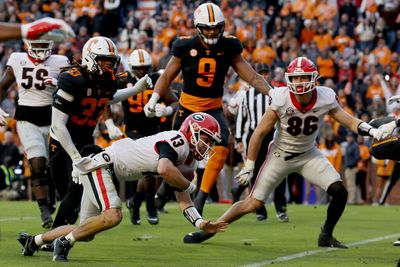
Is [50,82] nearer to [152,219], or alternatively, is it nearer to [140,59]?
[140,59]

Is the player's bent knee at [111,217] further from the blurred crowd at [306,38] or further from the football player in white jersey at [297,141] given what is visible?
the blurred crowd at [306,38]

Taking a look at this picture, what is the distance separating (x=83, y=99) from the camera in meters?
8.32

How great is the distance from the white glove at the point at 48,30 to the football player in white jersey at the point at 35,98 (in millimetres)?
4228

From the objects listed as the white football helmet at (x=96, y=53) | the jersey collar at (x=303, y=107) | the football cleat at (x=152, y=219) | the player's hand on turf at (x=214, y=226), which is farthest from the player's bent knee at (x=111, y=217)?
the football cleat at (x=152, y=219)

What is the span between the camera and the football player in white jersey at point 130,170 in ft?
24.5

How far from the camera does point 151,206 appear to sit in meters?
11.0

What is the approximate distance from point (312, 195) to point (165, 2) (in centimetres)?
739

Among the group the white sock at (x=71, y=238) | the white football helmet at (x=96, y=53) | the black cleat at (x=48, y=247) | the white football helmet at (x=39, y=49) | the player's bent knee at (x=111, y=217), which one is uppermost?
the white football helmet at (x=96, y=53)

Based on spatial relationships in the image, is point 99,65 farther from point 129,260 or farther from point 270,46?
point 270,46

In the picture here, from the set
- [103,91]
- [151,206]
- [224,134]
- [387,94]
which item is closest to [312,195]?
[387,94]

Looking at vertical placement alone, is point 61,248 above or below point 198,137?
below

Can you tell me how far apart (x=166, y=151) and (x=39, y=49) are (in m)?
3.20

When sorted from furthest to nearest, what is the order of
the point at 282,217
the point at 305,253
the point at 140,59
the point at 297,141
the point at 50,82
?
the point at 282,217 → the point at 140,59 → the point at 50,82 → the point at 297,141 → the point at 305,253

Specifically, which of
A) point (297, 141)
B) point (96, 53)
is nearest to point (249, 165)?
point (297, 141)
